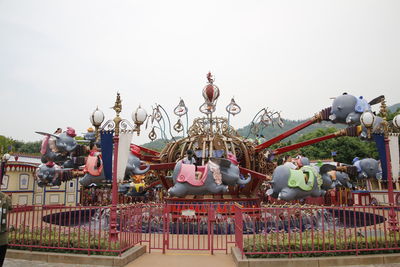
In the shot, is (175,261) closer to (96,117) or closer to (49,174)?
(96,117)

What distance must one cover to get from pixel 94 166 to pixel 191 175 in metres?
4.63

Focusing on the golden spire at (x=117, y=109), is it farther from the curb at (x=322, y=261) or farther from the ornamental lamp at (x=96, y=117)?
the curb at (x=322, y=261)

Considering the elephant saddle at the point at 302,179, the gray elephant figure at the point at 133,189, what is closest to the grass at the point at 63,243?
the elephant saddle at the point at 302,179

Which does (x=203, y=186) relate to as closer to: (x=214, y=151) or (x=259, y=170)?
(x=214, y=151)

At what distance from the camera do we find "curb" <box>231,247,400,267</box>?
6477 mm

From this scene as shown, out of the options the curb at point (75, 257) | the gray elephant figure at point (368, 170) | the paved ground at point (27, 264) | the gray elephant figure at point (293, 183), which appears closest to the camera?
the curb at point (75, 257)

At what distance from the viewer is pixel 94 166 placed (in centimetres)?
1317

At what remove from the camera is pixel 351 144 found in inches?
1576

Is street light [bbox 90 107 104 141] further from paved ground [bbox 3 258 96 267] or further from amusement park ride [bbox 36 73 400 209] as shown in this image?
paved ground [bbox 3 258 96 267]

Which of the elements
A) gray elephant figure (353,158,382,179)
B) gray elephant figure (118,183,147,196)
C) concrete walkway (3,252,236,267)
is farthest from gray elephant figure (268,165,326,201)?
gray elephant figure (118,183,147,196)

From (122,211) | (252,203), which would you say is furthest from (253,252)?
(252,203)

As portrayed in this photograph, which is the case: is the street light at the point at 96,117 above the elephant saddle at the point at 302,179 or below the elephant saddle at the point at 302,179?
above

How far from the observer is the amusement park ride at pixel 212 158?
11.0 m

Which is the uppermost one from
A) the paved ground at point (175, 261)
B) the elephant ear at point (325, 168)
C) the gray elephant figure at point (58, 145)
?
the gray elephant figure at point (58, 145)
